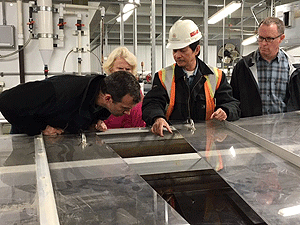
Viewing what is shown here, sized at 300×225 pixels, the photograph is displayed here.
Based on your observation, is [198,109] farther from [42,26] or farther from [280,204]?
[42,26]

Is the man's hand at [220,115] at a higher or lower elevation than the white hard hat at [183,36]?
lower

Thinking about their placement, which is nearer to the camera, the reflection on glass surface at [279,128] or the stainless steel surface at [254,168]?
the stainless steel surface at [254,168]

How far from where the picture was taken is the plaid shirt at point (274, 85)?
1741 millimetres

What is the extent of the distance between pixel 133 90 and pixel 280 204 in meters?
0.73

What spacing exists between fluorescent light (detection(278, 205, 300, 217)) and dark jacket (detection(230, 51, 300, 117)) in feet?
3.66

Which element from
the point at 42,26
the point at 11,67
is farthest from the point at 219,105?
the point at 11,67

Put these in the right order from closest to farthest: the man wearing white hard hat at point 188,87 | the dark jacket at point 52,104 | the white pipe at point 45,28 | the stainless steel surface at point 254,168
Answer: the stainless steel surface at point 254,168 < the dark jacket at point 52,104 < the man wearing white hard hat at point 188,87 < the white pipe at point 45,28

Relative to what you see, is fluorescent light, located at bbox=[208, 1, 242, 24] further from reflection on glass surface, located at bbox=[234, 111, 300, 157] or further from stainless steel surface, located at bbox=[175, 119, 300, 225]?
stainless steel surface, located at bbox=[175, 119, 300, 225]

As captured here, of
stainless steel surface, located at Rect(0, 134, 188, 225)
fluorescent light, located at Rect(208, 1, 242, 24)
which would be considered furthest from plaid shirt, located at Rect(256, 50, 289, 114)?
fluorescent light, located at Rect(208, 1, 242, 24)

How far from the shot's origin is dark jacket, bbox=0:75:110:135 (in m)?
1.18

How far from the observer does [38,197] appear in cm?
66

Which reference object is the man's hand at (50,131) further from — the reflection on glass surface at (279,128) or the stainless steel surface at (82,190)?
the reflection on glass surface at (279,128)

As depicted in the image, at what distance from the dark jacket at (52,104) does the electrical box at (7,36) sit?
5.42 feet

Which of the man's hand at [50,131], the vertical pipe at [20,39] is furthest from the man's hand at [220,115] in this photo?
the vertical pipe at [20,39]
